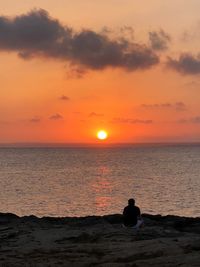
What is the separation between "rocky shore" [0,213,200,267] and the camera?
45.9 feet

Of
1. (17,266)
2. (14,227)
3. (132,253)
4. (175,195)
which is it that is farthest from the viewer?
(175,195)

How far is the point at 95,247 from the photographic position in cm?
1611

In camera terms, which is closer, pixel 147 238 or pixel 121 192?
pixel 147 238

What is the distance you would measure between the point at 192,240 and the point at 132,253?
9.13 feet

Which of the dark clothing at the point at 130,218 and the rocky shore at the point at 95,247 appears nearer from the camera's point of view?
the rocky shore at the point at 95,247

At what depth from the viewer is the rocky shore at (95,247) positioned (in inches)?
551

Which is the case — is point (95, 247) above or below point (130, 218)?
below

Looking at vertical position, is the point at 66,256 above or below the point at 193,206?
above

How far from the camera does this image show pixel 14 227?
2198 centimetres

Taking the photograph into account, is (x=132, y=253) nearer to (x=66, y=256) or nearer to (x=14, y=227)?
(x=66, y=256)

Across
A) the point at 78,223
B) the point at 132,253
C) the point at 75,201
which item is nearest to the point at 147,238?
the point at 132,253

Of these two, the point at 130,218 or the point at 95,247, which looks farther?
the point at 130,218

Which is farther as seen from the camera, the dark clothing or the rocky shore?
the dark clothing

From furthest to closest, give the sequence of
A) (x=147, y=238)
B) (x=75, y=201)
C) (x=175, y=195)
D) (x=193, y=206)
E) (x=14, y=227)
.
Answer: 1. (x=175, y=195)
2. (x=75, y=201)
3. (x=193, y=206)
4. (x=14, y=227)
5. (x=147, y=238)
